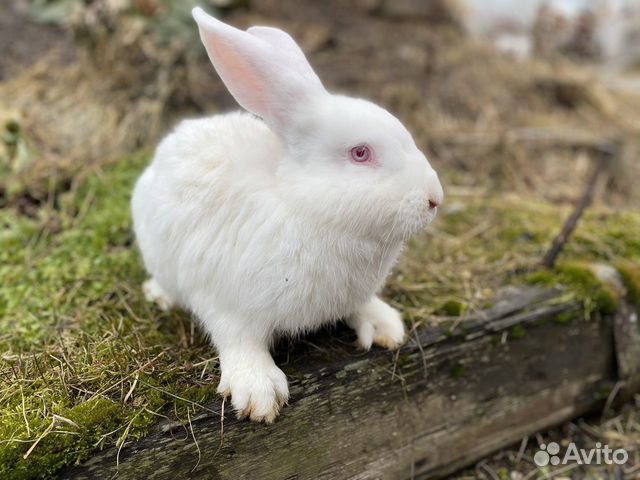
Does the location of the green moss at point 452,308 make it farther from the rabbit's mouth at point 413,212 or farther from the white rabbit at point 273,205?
the rabbit's mouth at point 413,212

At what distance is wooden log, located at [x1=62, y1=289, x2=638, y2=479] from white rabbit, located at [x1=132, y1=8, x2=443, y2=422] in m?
0.16

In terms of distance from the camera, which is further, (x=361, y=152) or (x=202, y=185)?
(x=202, y=185)

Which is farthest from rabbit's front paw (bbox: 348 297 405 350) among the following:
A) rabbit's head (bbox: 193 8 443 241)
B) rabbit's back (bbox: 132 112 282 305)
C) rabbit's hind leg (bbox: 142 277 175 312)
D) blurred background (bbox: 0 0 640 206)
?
blurred background (bbox: 0 0 640 206)

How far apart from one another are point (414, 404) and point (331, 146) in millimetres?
1183

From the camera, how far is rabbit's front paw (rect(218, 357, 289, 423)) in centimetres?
194

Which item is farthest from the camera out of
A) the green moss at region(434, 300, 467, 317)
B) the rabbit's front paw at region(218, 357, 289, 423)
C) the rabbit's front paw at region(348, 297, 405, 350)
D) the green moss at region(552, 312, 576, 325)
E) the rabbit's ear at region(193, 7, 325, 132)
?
the green moss at region(552, 312, 576, 325)

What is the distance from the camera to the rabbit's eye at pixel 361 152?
1821mm

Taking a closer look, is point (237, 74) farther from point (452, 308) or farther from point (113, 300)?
point (452, 308)

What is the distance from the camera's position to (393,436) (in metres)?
2.40

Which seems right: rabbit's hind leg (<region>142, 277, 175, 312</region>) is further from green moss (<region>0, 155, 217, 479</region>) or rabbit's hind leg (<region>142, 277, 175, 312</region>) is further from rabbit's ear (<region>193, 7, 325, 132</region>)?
rabbit's ear (<region>193, 7, 325, 132</region>)

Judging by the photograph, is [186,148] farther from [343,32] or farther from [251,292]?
[343,32]

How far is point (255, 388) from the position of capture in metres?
1.95

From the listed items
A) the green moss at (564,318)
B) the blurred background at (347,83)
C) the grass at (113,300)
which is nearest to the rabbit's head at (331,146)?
the grass at (113,300)

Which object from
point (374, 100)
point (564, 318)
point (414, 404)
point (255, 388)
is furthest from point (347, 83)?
point (255, 388)
